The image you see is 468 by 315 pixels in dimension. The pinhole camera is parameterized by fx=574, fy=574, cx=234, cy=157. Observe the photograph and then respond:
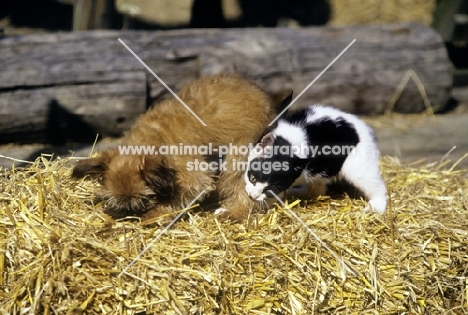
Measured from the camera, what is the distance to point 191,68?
7258 millimetres

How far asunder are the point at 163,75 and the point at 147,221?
11.0 ft

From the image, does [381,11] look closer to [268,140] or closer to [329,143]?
[329,143]

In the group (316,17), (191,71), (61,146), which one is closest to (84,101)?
(61,146)

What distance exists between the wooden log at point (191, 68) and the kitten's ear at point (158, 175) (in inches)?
111

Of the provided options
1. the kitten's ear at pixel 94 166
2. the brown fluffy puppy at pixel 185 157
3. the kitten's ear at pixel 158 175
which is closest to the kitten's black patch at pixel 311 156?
the brown fluffy puppy at pixel 185 157

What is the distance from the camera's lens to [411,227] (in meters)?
4.43

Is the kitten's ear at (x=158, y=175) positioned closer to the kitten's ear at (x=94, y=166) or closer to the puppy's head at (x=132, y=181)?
the puppy's head at (x=132, y=181)

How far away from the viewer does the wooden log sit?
6.76 m

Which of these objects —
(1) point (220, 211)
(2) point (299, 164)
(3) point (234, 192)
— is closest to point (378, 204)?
(2) point (299, 164)

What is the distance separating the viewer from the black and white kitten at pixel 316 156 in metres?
4.56

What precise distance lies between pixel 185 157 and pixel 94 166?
70cm

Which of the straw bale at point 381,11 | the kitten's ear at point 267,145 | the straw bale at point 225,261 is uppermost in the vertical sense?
the kitten's ear at point 267,145

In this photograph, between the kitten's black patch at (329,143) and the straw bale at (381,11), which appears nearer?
the kitten's black patch at (329,143)

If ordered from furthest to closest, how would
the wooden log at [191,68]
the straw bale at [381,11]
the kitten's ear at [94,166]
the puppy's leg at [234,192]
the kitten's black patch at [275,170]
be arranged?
1. the straw bale at [381,11]
2. the wooden log at [191,68]
3. the puppy's leg at [234,192]
4. the kitten's black patch at [275,170]
5. the kitten's ear at [94,166]
